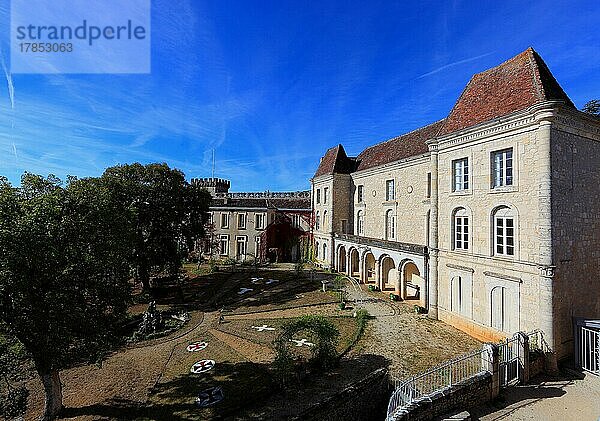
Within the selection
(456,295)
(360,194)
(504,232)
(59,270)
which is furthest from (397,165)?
(59,270)

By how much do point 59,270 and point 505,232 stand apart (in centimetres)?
1662

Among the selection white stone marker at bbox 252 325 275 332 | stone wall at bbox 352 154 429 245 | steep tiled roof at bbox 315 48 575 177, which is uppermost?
steep tiled roof at bbox 315 48 575 177

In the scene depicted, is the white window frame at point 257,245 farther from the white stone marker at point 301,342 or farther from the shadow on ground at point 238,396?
the shadow on ground at point 238,396

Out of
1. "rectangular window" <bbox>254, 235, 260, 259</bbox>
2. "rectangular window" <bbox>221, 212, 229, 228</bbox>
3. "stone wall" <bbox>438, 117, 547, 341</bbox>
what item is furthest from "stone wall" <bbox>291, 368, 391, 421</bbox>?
"rectangular window" <bbox>221, 212, 229, 228</bbox>

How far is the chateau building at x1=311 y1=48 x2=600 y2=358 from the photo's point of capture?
12508mm

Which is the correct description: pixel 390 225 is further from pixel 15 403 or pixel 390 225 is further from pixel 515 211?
pixel 15 403

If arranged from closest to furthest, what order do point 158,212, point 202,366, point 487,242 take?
point 202,366
point 487,242
point 158,212

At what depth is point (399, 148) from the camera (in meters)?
27.3

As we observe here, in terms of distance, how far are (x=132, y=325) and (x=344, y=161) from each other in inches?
983

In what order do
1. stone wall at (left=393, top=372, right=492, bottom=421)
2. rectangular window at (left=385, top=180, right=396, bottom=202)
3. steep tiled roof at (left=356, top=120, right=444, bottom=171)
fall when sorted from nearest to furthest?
stone wall at (left=393, top=372, right=492, bottom=421)
steep tiled roof at (left=356, top=120, right=444, bottom=171)
rectangular window at (left=385, top=180, right=396, bottom=202)

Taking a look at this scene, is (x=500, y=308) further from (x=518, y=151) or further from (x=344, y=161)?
(x=344, y=161)

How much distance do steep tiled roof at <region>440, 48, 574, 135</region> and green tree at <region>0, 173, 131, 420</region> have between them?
16394 mm

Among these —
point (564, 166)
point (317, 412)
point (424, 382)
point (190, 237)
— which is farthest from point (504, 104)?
point (190, 237)

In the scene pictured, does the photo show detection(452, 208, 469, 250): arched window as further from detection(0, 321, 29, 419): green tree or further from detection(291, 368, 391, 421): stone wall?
detection(0, 321, 29, 419): green tree
